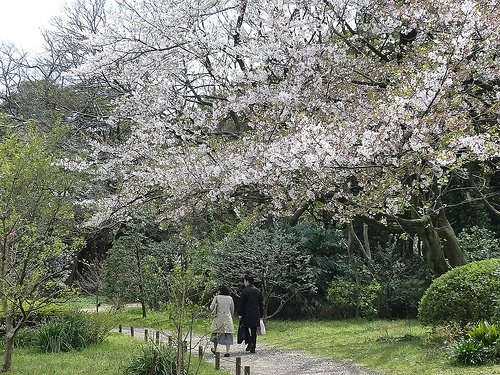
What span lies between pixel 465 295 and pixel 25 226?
6058 mm

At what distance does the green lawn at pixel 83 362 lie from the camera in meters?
7.12

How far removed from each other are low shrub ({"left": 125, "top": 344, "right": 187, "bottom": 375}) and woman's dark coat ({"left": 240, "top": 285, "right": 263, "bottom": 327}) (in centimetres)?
247

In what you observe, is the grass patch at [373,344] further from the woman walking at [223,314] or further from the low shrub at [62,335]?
the low shrub at [62,335]

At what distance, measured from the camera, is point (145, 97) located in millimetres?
10195

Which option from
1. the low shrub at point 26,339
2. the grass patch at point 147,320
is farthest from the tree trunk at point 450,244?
the low shrub at point 26,339

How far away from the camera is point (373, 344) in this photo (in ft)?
30.7

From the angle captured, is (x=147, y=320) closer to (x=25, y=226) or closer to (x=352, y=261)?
(x=352, y=261)

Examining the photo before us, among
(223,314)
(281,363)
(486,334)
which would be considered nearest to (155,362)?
(281,363)

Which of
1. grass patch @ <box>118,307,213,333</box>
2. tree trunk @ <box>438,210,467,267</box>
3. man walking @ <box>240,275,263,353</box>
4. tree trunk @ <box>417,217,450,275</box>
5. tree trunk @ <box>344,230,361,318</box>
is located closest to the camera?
man walking @ <box>240,275,263,353</box>

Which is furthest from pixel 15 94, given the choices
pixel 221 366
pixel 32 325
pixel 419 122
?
pixel 419 122

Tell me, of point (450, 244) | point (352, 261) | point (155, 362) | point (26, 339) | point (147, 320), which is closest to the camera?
point (155, 362)

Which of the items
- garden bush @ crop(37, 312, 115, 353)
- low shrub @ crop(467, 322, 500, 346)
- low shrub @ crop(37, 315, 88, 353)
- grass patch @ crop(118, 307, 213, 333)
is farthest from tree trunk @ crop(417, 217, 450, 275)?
low shrub @ crop(37, 315, 88, 353)

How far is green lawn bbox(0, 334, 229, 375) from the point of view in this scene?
712 centimetres

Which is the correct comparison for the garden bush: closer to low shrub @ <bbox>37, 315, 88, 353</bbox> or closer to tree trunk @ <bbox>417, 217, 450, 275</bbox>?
low shrub @ <bbox>37, 315, 88, 353</bbox>
